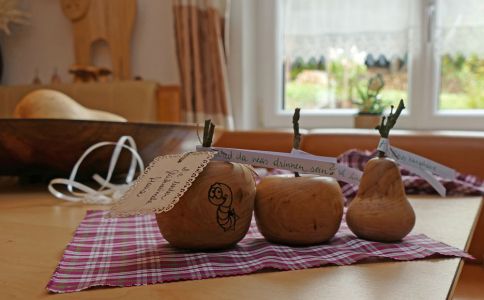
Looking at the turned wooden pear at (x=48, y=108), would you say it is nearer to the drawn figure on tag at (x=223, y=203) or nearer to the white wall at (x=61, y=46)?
the drawn figure on tag at (x=223, y=203)

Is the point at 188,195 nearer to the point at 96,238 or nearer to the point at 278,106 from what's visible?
the point at 96,238

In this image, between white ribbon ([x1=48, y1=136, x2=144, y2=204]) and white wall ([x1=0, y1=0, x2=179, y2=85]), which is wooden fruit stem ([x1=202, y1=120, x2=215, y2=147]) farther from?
white wall ([x1=0, y1=0, x2=179, y2=85])

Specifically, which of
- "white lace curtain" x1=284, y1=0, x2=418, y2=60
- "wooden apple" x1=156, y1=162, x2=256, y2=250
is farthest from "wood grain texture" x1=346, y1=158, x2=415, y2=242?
"white lace curtain" x1=284, y1=0, x2=418, y2=60

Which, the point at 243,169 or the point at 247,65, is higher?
the point at 247,65

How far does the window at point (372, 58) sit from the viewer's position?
87.2 inches

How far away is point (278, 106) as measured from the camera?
2561 mm

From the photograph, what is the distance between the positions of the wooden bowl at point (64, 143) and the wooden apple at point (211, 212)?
43 cm

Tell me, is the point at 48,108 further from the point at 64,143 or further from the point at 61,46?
the point at 61,46

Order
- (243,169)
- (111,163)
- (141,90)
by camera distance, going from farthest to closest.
Result: (141,90) → (111,163) → (243,169)

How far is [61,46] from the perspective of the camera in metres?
2.77

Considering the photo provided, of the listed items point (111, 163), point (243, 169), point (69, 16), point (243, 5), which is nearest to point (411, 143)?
point (111, 163)

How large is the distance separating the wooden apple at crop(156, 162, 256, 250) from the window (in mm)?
1882

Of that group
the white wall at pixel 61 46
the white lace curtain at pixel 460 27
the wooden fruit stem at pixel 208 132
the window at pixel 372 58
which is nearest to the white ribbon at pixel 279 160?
the wooden fruit stem at pixel 208 132

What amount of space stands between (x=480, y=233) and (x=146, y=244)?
36.4 inches
